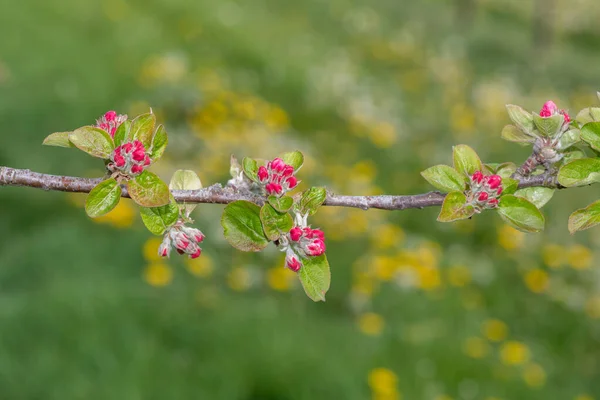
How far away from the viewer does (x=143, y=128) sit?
1333mm

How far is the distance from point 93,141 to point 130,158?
3.5 inches

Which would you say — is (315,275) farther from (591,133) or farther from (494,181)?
(591,133)

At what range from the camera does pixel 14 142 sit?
5.72m

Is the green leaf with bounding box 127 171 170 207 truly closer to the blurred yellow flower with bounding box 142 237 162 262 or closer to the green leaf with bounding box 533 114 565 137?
the green leaf with bounding box 533 114 565 137

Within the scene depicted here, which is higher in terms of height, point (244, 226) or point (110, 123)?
point (110, 123)

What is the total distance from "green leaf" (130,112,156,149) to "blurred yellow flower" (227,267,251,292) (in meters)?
3.29

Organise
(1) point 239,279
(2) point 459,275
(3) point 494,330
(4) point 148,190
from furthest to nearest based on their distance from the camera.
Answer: (2) point 459,275 < (3) point 494,330 < (1) point 239,279 < (4) point 148,190

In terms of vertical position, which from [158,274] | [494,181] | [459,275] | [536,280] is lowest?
[494,181]

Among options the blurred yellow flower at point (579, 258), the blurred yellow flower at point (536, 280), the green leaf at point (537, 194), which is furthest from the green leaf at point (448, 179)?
the blurred yellow flower at point (579, 258)

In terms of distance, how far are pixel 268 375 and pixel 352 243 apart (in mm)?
2169

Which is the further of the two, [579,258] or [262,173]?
[579,258]

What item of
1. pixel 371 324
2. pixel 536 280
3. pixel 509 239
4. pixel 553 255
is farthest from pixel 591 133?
pixel 553 255

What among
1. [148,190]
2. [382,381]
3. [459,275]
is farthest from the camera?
[459,275]

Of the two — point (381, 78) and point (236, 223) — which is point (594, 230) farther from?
point (236, 223)
